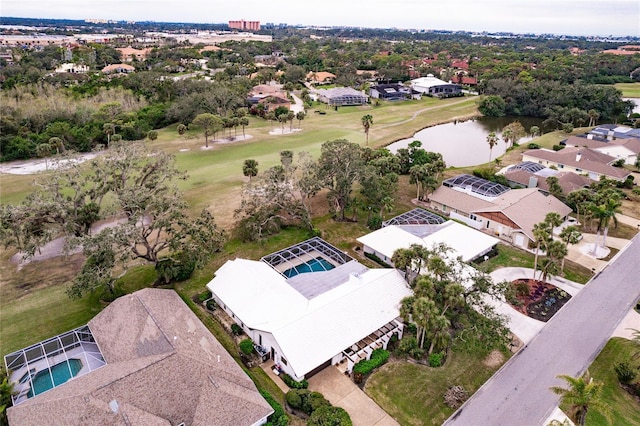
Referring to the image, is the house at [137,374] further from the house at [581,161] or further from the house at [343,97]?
the house at [343,97]

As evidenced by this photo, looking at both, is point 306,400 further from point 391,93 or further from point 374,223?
point 391,93

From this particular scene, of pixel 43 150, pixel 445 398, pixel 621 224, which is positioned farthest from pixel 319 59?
pixel 445 398

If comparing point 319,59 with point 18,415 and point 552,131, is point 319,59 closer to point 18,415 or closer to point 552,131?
point 552,131

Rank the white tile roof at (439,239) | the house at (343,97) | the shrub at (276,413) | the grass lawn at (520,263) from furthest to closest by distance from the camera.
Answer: the house at (343,97) → the white tile roof at (439,239) → the grass lawn at (520,263) → the shrub at (276,413)

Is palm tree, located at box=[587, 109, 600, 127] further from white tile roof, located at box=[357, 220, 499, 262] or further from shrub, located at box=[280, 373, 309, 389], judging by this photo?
shrub, located at box=[280, 373, 309, 389]

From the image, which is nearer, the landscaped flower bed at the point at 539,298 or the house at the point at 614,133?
the landscaped flower bed at the point at 539,298

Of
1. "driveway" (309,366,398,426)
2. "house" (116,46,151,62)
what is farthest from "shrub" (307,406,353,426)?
"house" (116,46,151,62)

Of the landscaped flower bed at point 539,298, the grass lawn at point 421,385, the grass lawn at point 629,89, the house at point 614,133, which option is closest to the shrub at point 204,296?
the grass lawn at point 421,385
